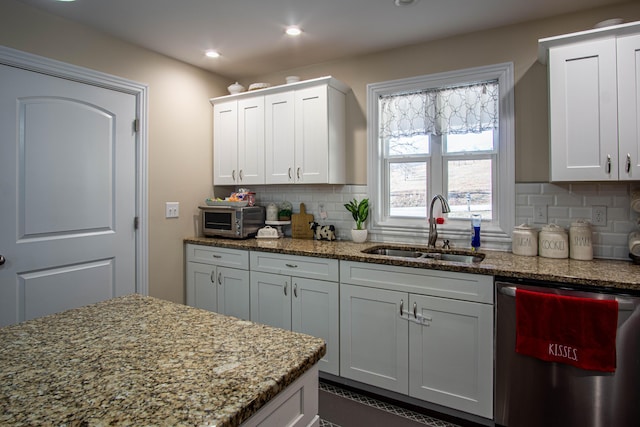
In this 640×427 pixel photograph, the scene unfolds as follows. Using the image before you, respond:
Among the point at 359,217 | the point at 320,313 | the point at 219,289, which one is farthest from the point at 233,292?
the point at 359,217

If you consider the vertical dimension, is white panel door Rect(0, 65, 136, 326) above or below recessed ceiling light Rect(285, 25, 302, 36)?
below

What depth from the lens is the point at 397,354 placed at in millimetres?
2354

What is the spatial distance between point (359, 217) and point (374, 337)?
3.30 feet

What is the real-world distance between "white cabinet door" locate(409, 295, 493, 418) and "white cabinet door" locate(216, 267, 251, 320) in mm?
1315

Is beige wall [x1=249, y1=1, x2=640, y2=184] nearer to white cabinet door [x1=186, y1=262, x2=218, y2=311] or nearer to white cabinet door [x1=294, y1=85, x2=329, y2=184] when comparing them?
white cabinet door [x1=294, y1=85, x2=329, y2=184]

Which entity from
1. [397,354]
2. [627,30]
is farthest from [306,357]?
[627,30]

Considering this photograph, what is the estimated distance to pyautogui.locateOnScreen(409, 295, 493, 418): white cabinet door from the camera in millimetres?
2098

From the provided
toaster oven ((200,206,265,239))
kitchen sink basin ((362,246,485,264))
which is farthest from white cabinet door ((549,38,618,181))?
toaster oven ((200,206,265,239))

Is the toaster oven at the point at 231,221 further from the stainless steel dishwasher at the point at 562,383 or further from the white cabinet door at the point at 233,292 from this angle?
the stainless steel dishwasher at the point at 562,383

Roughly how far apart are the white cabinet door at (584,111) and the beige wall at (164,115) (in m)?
2.79

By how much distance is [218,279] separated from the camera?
3121 millimetres

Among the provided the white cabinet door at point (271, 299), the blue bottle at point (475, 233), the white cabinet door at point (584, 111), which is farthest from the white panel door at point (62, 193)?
the white cabinet door at point (584, 111)

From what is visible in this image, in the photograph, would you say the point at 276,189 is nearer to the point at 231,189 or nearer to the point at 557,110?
the point at 231,189

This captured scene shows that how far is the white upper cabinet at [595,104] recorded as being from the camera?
2.04 meters
